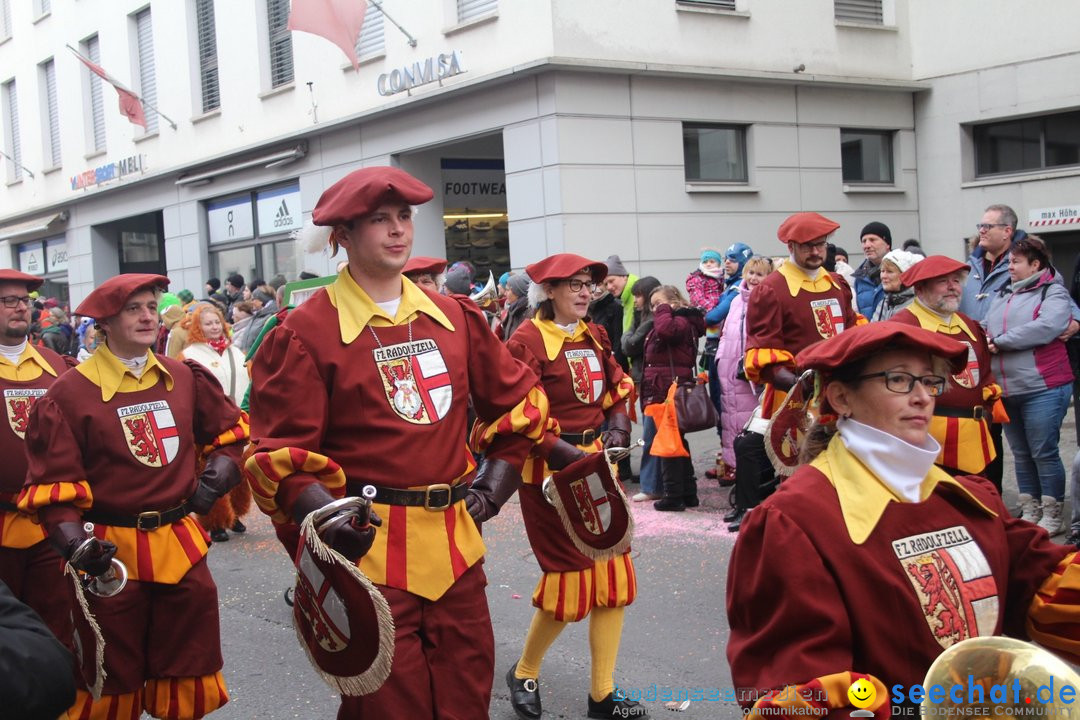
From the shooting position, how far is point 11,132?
101 ft

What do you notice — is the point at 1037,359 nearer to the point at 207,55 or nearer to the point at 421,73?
the point at 421,73

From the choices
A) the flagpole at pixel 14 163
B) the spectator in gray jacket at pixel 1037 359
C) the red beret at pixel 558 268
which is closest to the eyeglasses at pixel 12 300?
the red beret at pixel 558 268

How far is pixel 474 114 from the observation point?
15969 mm

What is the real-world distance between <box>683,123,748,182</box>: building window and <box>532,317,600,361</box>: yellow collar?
10.5 metres

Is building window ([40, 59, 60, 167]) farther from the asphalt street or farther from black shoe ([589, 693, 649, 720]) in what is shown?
black shoe ([589, 693, 649, 720])

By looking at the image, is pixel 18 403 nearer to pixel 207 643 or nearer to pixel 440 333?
pixel 207 643

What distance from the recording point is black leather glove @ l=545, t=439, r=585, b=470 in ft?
17.4

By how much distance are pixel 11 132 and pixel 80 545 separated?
97.4 feet

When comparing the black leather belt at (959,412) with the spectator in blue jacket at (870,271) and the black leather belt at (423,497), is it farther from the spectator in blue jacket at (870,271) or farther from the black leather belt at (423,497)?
the black leather belt at (423,497)

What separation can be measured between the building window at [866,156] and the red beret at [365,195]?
14788 millimetres

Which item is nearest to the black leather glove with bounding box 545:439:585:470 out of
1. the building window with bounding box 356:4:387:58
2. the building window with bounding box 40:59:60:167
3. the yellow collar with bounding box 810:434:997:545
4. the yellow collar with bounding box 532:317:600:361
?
the yellow collar with bounding box 532:317:600:361

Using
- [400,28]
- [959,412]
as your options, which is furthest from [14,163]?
[959,412]

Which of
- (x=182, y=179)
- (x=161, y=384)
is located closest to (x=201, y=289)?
(x=182, y=179)

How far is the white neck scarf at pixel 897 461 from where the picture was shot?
2738 millimetres
